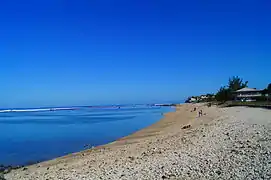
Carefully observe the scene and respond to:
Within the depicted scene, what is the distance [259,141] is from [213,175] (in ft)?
15.8

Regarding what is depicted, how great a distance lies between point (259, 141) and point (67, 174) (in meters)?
8.49

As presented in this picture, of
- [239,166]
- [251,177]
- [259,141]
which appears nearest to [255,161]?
[239,166]

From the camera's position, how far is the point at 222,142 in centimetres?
1348

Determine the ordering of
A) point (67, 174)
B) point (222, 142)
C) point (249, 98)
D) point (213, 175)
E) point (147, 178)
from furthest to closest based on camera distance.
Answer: point (249, 98) → point (222, 142) → point (67, 174) → point (147, 178) → point (213, 175)

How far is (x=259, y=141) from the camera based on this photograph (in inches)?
475

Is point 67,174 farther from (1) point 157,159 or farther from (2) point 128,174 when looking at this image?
(1) point 157,159

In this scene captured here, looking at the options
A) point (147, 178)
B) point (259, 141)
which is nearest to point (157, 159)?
point (147, 178)

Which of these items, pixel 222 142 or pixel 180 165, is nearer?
pixel 180 165

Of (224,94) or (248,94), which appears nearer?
(248,94)

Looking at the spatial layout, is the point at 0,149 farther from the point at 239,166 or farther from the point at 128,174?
the point at 239,166

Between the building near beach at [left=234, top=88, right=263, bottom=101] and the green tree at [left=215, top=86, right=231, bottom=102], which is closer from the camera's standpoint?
the building near beach at [left=234, top=88, right=263, bottom=101]

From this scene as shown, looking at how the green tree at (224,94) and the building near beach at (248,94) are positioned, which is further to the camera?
the green tree at (224,94)

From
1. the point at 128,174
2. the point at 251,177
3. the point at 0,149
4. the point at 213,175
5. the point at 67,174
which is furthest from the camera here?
the point at 0,149

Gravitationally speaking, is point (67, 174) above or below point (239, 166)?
below
